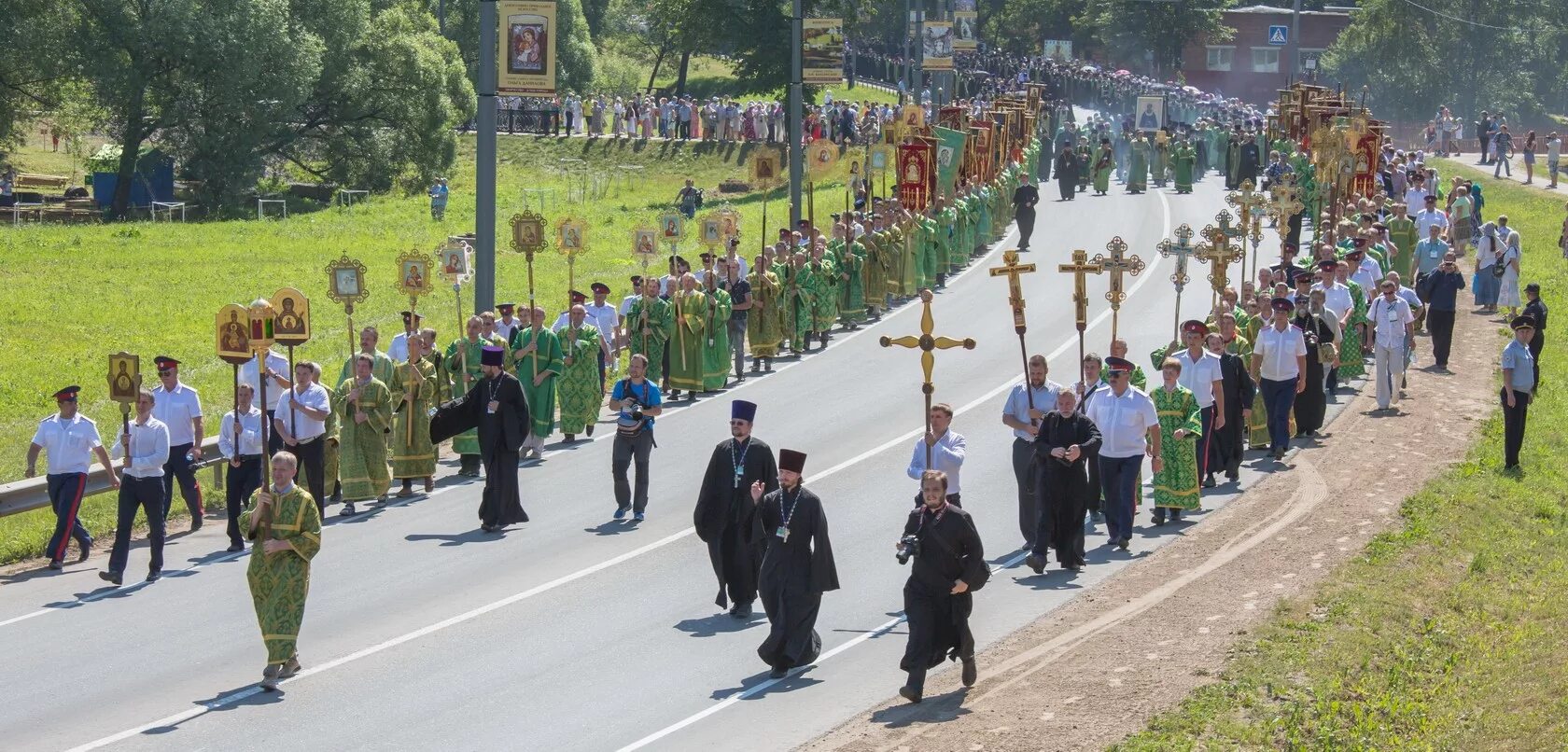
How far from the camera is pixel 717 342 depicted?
84.8 ft

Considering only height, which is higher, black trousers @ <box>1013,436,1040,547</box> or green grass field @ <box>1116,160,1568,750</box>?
black trousers @ <box>1013,436,1040,547</box>

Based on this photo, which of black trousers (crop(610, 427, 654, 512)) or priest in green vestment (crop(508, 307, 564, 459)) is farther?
priest in green vestment (crop(508, 307, 564, 459))

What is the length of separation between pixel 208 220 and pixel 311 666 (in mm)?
40965

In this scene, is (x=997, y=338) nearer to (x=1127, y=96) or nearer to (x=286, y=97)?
(x=286, y=97)

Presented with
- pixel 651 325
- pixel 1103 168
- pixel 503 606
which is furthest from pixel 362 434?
pixel 1103 168

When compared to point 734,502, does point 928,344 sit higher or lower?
higher

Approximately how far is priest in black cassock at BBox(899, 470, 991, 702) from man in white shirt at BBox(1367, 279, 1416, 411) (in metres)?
11.8

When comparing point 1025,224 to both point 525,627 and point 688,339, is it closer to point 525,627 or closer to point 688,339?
point 688,339

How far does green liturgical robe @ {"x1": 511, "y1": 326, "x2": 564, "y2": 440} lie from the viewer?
22516 mm

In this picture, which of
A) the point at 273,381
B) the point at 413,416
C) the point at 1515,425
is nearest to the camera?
the point at 273,381

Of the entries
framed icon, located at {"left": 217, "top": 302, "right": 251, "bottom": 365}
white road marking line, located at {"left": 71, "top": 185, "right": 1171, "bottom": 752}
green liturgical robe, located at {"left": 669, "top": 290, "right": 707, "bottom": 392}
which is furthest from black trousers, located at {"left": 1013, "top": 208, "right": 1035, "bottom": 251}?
framed icon, located at {"left": 217, "top": 302, "right": 251, "bottom": 365}

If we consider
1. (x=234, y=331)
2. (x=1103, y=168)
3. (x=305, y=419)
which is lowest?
(x=305, y=419)

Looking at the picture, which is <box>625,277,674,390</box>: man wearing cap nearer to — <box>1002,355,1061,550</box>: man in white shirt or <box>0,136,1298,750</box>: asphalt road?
<box>0,136,1298,750</box>: asphalt road

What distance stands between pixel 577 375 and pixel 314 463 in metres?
4.42
